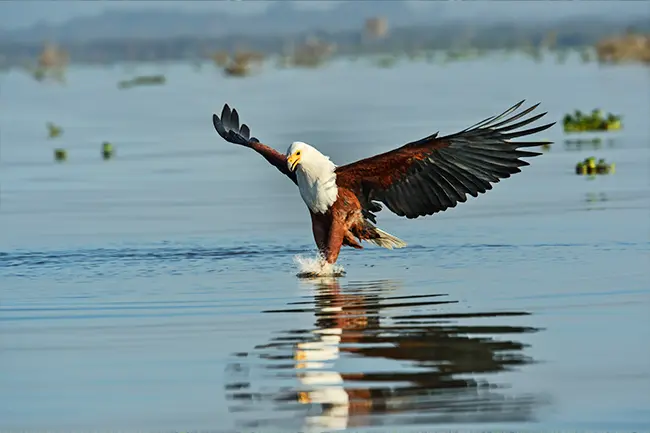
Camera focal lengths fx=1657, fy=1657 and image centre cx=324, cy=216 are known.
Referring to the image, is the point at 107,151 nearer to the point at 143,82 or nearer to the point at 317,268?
the point at 317,268

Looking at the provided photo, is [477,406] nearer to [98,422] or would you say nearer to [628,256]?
[98,422]

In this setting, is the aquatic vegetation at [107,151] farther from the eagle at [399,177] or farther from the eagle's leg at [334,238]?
the eagle's leg at [334,238]

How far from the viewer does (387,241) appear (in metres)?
12.2

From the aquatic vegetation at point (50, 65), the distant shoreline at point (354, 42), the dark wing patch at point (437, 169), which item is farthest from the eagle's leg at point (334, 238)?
the distant shoreline at point (354, 42)

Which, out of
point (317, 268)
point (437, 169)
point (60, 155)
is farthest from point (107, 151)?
point (437, 169)

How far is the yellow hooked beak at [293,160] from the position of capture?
11.5m

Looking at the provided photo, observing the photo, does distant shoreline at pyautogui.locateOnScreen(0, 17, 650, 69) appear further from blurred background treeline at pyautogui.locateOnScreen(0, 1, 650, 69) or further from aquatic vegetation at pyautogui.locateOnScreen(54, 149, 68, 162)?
aquatic vegetation at pyautogui.locateOnScreen(54, 149, 68, 162)

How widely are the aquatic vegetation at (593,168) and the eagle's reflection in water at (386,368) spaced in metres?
7.79

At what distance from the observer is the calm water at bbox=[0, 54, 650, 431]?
750 cm

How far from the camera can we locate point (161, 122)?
28.9 m

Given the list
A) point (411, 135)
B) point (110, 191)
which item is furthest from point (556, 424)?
point (411, 135)

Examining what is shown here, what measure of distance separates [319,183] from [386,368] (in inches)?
145

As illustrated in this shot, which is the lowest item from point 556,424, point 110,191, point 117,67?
point 556,424

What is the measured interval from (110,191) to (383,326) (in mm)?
8813
